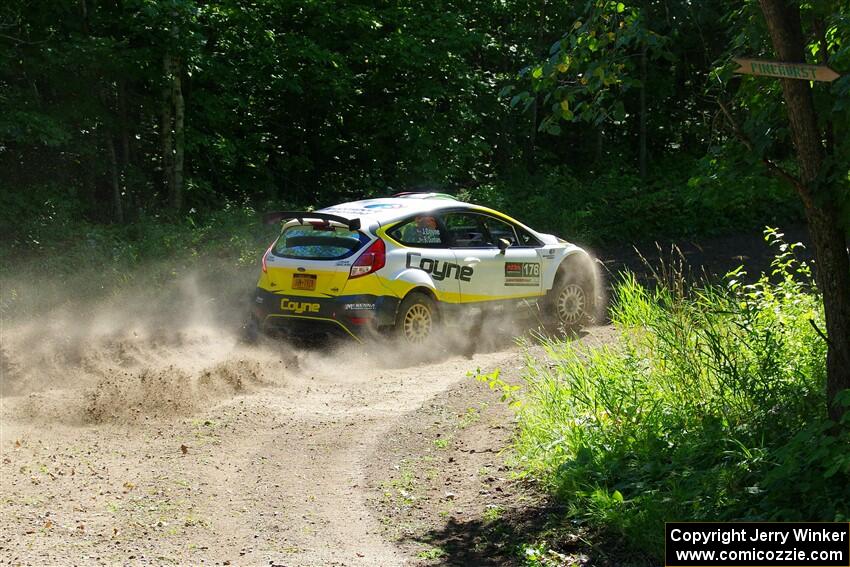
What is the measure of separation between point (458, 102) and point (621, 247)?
5.26 meters

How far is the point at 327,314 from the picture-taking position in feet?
36.9

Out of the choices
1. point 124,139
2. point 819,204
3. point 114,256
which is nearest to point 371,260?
point 819,204

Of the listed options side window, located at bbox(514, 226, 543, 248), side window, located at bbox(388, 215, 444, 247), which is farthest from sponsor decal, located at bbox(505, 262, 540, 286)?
side window, located at bbox(388, 215, 444, 247)

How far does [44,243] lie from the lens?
55.9 ft

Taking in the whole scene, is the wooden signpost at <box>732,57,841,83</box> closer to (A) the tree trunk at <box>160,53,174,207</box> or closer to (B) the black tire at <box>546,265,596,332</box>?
(B) the black tire at <box>546,265,596,332</box>

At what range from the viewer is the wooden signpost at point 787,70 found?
5566mm

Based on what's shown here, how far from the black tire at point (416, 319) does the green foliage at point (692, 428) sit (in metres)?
2.63

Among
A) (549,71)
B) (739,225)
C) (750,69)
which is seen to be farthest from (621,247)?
(750,69)

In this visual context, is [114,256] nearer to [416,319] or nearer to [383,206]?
[383,206]

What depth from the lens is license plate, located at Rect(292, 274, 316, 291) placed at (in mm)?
11362

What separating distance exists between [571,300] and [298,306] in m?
4.06

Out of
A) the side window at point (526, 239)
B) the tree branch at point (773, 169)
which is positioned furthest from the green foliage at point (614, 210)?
→ the tree branch at point (773, 169)

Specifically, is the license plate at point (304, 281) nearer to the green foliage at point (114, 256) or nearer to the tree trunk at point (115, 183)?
the green foliage at point (114, 256)

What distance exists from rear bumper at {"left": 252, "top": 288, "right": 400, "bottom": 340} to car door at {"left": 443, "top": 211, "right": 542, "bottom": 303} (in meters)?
1.29
